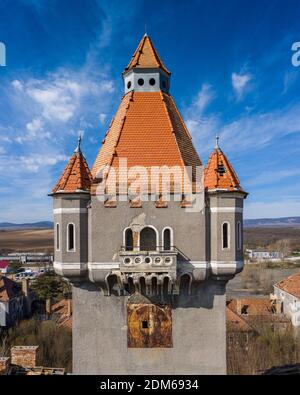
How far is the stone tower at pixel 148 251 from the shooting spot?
45.4 ft

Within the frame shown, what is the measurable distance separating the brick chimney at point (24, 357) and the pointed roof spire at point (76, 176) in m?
10.8

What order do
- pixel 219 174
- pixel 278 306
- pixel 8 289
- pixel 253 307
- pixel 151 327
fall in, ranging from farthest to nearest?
pixel 8 289, pixel 278 306, pixel 253 307, pixel 219 174, pixel 151 327

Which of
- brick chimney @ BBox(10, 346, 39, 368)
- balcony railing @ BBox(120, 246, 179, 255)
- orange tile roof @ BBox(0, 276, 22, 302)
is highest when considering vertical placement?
balcony railing @ BBox(120, 246, 179, 255)

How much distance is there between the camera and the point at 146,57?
16391mm

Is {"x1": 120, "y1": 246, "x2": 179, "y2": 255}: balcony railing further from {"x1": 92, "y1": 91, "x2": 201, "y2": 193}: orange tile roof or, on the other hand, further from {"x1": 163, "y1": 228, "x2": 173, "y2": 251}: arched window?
{"x1": 92, "y1": 91, "x2": 201, "y2": 193}: orange tile roof

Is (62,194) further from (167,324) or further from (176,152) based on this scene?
(167,324)

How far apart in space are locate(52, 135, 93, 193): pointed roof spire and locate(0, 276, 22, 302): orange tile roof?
123 feet

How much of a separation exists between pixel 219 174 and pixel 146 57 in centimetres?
653

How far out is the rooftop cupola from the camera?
16094 mm

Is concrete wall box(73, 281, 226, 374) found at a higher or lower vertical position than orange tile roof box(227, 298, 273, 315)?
higher

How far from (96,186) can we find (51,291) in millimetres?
43662

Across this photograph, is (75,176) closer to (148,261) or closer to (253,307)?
(148,261)

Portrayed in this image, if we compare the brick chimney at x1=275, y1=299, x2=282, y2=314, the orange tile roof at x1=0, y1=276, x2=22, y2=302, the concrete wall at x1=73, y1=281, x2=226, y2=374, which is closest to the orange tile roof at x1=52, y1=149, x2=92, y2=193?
the concrete wall at x1=73, y1=281, x2=226, y2=374

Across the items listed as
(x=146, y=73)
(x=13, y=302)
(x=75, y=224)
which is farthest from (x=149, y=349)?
(x=13, y=302)
